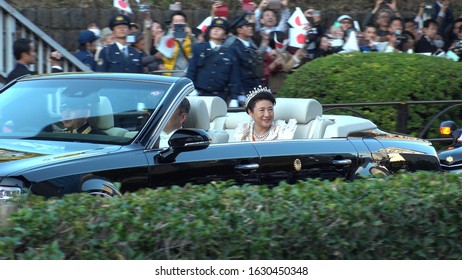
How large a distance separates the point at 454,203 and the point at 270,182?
2.29 m

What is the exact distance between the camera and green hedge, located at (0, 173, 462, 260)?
499 centimetres

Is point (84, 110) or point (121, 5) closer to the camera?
point (84, 110)

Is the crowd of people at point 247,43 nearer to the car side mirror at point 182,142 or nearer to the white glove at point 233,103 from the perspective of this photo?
the white glove at point 233,103

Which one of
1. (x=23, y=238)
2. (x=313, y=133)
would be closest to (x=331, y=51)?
(x=313, y=133)

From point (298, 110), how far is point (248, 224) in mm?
3833

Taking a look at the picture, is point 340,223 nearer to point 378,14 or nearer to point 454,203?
point 454,203

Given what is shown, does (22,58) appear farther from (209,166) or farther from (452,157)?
(452,157)

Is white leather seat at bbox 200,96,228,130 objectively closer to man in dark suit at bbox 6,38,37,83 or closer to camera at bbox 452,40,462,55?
man in dark suit at bbox 6,38,37,83

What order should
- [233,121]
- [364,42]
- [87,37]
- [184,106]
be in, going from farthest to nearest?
[364,42]
[87,37]
[233,121]
[184,106]

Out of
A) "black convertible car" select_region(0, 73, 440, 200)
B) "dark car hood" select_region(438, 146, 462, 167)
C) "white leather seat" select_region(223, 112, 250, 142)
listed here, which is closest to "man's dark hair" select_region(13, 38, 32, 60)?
"black convertible car" select_region(0, 73, 440, 200)

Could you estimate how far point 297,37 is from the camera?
51.3 feet

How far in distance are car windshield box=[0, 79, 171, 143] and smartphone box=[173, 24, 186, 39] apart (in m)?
6.30

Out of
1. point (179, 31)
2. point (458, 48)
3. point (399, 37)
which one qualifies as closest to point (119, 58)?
point (179, 31)

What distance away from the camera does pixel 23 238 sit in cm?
495
